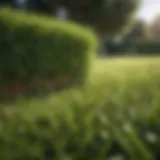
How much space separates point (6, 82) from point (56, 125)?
4.75m

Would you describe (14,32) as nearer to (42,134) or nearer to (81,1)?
(42,134)

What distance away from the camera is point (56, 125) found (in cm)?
171

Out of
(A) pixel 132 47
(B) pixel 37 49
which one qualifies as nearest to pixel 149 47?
(A) pixel 132 47

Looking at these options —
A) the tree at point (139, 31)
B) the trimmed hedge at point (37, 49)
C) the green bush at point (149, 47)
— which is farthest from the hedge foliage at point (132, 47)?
the trimmed hedge at point (37, 49)

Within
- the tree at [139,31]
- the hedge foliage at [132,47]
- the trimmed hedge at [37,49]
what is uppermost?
the trimmed hedge at [37,49]

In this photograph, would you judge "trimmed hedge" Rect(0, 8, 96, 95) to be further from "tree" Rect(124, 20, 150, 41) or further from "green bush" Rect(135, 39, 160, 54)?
"tree" Rect(124, 20, 150, 41)

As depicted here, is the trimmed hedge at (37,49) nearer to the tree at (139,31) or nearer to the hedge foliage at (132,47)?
the hedge foliage at (132,47)

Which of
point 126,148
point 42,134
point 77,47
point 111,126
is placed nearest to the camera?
point 126,148

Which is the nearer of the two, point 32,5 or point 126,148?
point 126,148

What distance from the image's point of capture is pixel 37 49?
6688 millimetres

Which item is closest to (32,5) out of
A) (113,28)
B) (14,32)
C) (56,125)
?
(113,28)

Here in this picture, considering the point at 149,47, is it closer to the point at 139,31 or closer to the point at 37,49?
the point at 139,31

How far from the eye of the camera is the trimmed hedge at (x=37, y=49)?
6246mm

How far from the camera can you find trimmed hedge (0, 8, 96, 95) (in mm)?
6246
